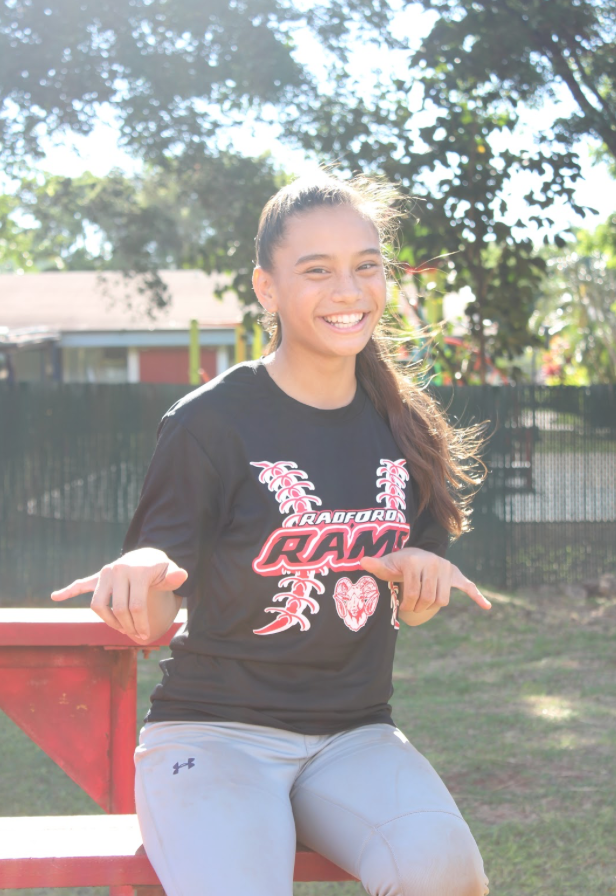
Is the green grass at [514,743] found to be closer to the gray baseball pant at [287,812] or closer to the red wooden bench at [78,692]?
the red wooden bench at [78,692]

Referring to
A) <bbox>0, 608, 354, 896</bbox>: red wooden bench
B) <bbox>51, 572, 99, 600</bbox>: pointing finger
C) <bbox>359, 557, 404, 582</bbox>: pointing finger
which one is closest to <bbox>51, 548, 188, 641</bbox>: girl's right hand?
<bbox>51, 572, 99, 600</bbox>: pointing finger

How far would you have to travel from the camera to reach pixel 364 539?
2080mm

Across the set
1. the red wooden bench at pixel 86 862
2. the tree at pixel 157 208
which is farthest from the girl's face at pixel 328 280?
the tree at pixel 157 208

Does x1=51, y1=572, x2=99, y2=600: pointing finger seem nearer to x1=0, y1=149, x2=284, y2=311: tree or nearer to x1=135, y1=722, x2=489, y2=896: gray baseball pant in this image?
x1=135, y1=722, x2=489, y2=896: gray baseball pant

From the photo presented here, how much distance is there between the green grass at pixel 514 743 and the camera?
336cm

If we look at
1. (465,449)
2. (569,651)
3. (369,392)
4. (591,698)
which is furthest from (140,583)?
(569,651)

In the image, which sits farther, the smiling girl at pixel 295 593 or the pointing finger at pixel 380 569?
the pointing finger at pixel 380 569

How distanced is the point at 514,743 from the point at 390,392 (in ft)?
8.93

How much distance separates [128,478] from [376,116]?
133 inches

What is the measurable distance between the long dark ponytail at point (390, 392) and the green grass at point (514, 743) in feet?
5.09

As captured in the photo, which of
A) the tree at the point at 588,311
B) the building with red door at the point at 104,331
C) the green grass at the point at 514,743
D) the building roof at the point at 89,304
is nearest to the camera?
the green grass at the point at 514,743

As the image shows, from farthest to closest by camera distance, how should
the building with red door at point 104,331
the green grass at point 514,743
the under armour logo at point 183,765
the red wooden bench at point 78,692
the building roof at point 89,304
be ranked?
the building roof at point 89,304, the building with red door at point 104,331, the green grass at point 514,743, the red wooden bench at point 78,692, the under armour logo at point 183,765

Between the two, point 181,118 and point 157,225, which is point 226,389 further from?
point 157,225

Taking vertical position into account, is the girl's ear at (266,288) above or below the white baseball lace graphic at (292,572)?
above
